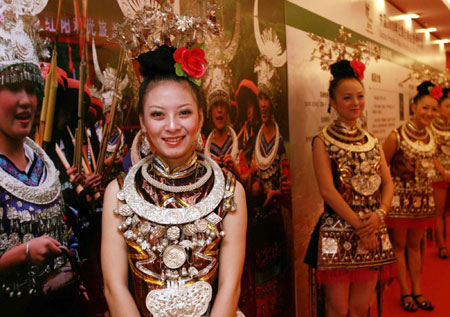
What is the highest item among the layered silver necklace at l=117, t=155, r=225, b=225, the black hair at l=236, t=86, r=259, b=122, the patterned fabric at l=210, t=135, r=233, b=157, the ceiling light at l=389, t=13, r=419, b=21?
the ceiling light at l=389, t=13, r=419, b=21

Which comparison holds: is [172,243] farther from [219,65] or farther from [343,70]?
[343,70]

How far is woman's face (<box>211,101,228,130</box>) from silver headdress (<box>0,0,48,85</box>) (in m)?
A: 1.11

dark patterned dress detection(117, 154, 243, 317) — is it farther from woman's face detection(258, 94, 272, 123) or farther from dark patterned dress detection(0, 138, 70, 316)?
woman's face detection(258, 94, 272, 123)

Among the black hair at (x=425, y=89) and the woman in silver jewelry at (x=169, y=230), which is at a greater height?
the black hair at (x=425, y=89)

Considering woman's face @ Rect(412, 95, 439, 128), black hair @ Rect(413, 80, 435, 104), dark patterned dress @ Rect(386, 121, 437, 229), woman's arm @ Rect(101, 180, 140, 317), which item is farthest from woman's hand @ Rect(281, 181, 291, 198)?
woman's arm @ Rect(101, 180, 140, 317)

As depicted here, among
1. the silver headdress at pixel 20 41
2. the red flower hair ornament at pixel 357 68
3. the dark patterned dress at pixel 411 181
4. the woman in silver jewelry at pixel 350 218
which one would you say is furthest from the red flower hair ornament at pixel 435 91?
the silver headdress at pixel 20 41

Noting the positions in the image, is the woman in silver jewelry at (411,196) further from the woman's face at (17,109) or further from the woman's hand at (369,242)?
the woman's face at (17,109)

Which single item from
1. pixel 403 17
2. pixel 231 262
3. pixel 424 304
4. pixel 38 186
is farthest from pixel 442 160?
pixel 38 186

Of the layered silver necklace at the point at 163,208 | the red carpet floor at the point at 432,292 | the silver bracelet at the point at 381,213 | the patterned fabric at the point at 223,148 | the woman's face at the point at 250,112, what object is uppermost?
the woman's face at the point at 250,112

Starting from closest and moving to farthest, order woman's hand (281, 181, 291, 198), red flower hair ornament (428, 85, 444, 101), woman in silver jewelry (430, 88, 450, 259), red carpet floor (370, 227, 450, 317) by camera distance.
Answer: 1. woman's hand (281, 181, 291, 198)
2. red carpet floor (370, 227, 450, 317)
3. red flower hair ornament (428, 85, 444, 101)
4. woman in silver jewelry (430, 88, 450, 259)

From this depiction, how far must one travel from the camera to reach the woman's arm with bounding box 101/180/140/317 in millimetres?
1621

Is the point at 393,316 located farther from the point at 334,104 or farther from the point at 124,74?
the point at 124,74

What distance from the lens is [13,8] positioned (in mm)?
1662

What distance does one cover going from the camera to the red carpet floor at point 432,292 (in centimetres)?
375
